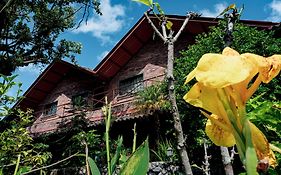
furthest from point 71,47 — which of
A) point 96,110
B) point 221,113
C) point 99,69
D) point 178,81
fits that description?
point 221,113

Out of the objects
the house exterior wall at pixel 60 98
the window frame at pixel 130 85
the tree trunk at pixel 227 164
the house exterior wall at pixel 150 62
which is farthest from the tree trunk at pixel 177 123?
the house exterior wall at pixel 60 98

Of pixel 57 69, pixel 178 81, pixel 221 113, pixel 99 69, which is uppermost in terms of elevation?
pixel 57 69

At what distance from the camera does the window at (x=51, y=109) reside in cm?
1459

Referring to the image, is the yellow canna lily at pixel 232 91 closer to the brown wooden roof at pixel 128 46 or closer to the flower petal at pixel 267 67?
the flower petal at pixel 267 67

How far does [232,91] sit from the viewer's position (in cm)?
42

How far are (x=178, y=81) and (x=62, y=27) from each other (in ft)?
24.3

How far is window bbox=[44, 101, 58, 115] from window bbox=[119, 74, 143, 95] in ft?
13.7

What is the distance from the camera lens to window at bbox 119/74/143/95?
1153cm

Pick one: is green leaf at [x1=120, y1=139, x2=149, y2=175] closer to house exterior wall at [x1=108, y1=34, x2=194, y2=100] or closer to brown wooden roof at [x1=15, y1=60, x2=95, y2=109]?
house exterior wall at [x1=108, y1=34, x2=194, y2=100]

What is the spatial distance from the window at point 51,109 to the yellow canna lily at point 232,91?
47.9 ft

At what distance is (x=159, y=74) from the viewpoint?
10930mm

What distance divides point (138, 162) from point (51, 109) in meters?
15.0

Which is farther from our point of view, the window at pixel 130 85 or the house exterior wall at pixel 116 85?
the window at pixel 130 85

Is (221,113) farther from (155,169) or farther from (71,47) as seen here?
(71,47)
